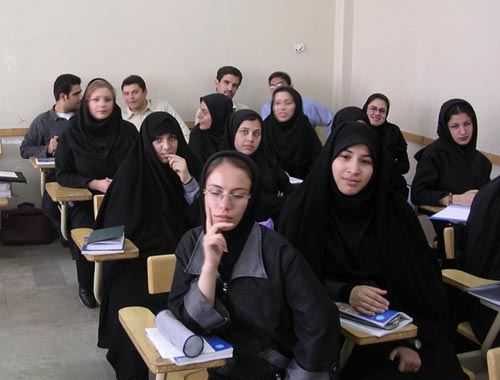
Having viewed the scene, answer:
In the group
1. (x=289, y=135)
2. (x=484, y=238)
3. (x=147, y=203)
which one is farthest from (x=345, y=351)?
(x=289, y=135)

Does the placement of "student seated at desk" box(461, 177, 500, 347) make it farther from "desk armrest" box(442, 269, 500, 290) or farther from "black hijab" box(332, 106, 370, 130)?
"black hijab" box(332, 106, 370, 130)

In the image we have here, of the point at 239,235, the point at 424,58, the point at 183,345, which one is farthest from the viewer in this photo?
the point at 424,58

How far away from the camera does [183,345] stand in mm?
1797

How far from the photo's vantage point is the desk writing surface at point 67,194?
160 inches

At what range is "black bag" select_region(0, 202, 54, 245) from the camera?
5.55m

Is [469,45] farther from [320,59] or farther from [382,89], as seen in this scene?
[320,59]

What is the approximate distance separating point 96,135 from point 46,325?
4.32 ft

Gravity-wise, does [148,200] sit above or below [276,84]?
below

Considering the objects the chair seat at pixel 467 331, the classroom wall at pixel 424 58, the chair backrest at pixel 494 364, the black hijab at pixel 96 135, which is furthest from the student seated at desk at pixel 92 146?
the chair backrest at pixel 494 364

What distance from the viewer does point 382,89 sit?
21.5ft

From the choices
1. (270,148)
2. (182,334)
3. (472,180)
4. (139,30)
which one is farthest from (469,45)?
(182,334)

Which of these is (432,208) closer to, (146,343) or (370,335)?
(370,335)

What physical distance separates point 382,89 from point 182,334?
16.9 ft

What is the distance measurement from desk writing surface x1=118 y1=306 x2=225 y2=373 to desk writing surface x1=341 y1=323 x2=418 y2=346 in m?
0.45
